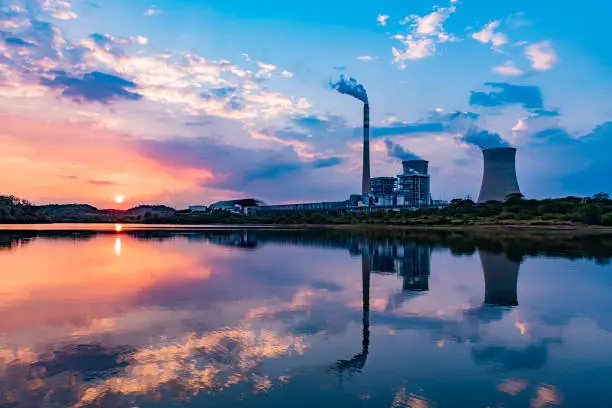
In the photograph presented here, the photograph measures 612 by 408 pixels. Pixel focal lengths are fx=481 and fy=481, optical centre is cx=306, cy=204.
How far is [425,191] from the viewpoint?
107 m

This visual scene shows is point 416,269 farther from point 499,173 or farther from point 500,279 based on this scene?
point 499,173

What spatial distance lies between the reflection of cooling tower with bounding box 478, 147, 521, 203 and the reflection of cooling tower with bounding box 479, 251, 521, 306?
51082mm

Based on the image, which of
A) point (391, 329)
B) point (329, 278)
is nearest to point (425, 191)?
point (329, 278)

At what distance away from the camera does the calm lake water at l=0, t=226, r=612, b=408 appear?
6348 mm

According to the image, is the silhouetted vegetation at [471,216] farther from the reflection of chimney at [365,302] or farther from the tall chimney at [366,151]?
the reflection of chimney at [365,302]

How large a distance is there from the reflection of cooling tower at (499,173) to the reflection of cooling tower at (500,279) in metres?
51.1

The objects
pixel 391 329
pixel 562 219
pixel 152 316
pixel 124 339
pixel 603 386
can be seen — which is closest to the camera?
pixel 603 386

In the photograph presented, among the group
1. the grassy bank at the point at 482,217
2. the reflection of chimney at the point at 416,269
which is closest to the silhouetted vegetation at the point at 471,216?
the grassy bank at the point at 482,217

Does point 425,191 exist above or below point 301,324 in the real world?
above

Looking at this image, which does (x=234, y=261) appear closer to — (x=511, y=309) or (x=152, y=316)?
(x=152, y=316)

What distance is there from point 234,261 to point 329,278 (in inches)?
288

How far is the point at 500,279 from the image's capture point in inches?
680

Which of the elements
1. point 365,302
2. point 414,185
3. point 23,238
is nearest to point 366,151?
point 414,185

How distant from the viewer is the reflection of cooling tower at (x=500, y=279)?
1350cm
